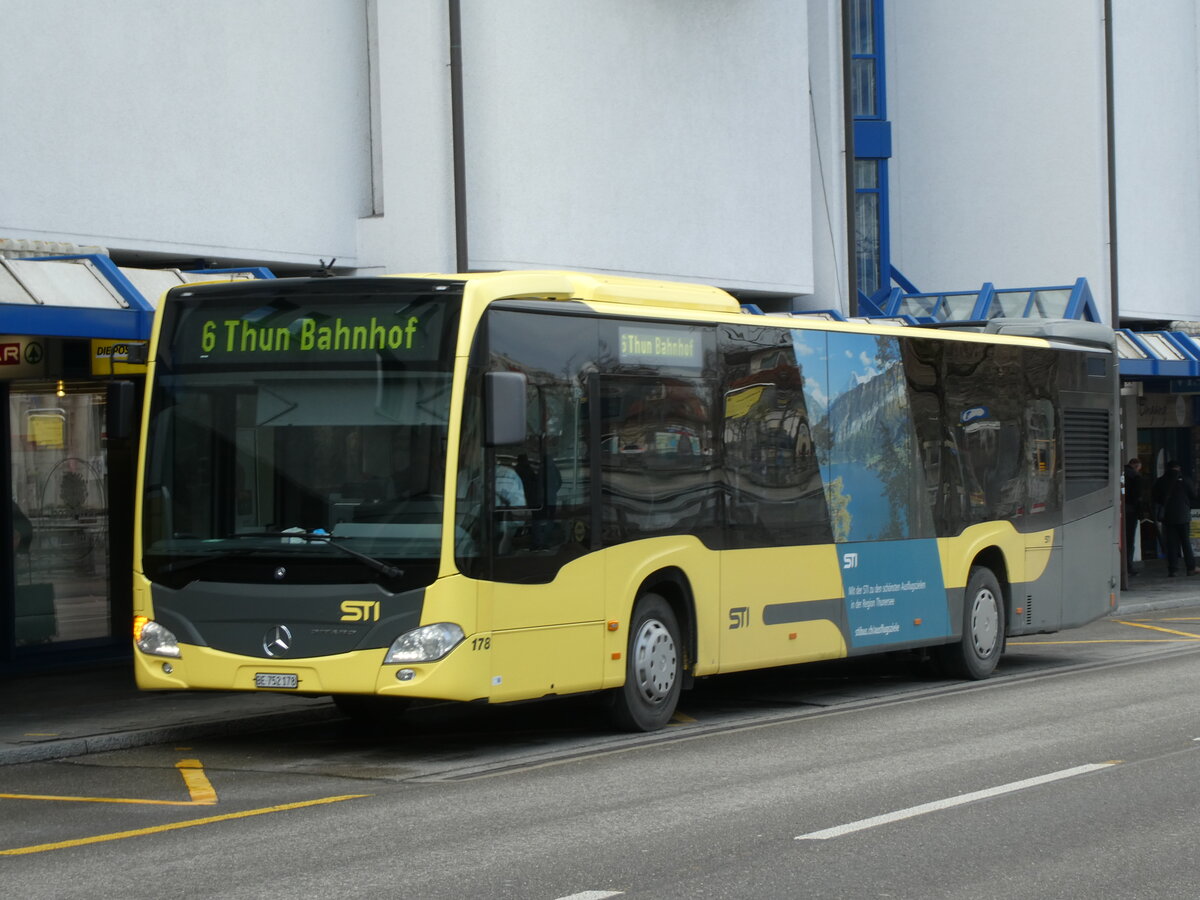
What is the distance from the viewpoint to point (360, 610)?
10.5 m

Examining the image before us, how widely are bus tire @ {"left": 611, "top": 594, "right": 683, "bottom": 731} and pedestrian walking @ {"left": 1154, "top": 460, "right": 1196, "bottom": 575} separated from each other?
1943cm

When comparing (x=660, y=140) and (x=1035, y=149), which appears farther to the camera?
(x=1035, y=149)

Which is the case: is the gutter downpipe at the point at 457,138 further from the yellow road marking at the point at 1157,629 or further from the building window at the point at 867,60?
the building window at the point at 867,60

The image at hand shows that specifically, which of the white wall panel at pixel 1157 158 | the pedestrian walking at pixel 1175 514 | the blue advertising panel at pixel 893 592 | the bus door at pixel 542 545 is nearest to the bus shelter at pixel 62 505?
the bus door at pixel 542 545

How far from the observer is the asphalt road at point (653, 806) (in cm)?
719

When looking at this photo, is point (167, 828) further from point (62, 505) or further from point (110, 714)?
point (62, 505)

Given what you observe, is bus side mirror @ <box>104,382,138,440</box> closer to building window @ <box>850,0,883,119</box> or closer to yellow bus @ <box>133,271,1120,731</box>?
yellow bus @ <box>133,271,1120,731</box>

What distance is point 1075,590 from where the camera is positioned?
17.4 meters

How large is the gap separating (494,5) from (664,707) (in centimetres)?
917

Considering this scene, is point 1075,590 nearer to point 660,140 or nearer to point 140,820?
point 660,140

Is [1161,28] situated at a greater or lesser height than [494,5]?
greater

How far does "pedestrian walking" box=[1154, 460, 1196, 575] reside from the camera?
29609 millimetres

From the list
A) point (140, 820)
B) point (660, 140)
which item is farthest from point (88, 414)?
point (140, 820)

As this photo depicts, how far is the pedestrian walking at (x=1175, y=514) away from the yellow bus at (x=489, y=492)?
17109 mm
